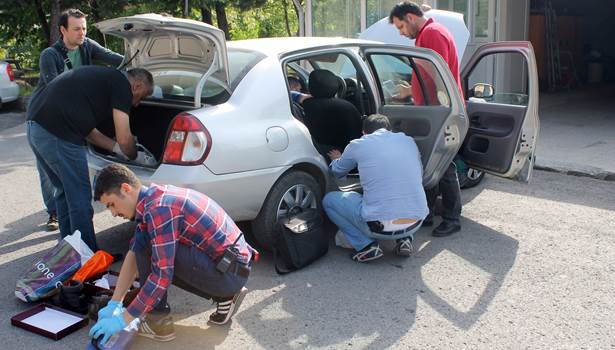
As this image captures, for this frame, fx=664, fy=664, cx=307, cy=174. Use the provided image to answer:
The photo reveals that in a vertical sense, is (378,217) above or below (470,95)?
below

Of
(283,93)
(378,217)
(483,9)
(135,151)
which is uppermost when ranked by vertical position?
(483,9)

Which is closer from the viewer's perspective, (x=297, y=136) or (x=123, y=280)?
(x=123, y=280)

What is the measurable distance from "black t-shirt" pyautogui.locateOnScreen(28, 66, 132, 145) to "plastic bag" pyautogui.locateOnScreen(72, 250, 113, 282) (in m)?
0.84

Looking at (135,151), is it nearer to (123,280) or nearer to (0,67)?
(123,280)

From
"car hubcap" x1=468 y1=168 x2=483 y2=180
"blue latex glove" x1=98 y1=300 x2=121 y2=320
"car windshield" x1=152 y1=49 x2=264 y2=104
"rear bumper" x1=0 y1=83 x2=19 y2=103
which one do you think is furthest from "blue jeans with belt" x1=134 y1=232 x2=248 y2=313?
"rear bumper" x1=0 y1=83 x2=19 y2=103

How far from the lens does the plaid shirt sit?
336cm

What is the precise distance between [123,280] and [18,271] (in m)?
1.67

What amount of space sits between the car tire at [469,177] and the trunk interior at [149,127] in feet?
9.65

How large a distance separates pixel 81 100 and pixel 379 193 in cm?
214

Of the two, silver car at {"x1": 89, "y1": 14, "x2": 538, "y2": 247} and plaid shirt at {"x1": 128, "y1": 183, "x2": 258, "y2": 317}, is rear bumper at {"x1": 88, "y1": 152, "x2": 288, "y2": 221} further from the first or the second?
plaid shirt at {"x1": 128, "y1": 183, "x2": 258, "y2": 317}

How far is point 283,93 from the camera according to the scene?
4.85m

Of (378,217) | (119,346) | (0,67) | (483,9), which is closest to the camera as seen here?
(119,346)

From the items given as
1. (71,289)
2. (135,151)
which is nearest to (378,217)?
(135,151)

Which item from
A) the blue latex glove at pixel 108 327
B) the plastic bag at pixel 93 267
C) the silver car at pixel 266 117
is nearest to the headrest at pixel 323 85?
the silver car at pixel 266 117
